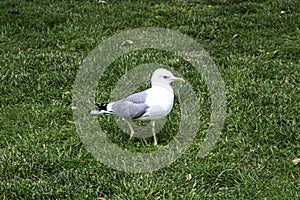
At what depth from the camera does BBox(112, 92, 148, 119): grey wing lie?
4.19m

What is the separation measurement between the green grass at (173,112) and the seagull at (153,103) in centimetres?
33

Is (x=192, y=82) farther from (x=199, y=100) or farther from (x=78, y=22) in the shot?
(x=78, y=22)

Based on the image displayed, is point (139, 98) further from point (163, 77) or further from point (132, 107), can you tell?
point (163, 77)

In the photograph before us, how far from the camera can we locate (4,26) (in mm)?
8492

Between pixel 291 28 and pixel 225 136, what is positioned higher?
pixel 225 136

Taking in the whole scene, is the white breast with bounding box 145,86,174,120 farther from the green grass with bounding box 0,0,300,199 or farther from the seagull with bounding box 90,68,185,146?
the green grass with bounding box 0,0,300,199

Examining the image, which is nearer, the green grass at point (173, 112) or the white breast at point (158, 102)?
the green grass at point (173, 112)

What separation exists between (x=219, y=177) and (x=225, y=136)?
29.3 inches

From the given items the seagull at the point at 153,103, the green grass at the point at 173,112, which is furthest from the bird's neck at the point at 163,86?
the green grass at the point at 173,112

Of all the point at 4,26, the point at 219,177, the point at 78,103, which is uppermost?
the point at 219,177

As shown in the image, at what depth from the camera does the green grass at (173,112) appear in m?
3.87

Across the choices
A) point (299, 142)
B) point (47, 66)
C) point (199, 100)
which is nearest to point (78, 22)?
point (47, 66)

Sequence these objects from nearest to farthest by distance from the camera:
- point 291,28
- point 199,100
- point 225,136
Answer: point 225,136 → point 199,100 → point 291,28

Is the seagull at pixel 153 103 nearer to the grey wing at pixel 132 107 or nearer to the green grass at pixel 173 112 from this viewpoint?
the grey wing at pixel 132 107
